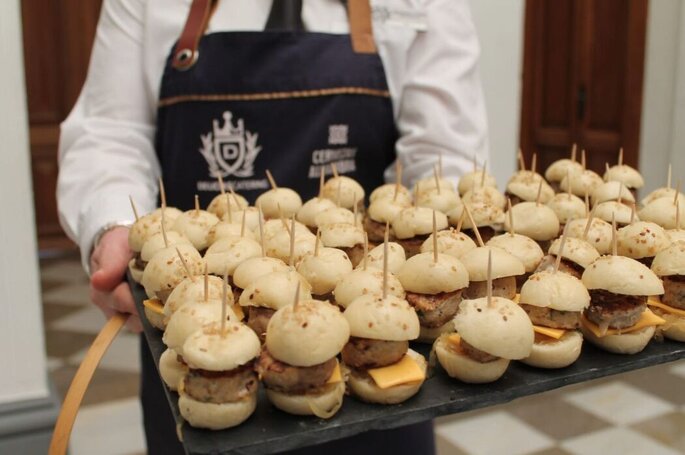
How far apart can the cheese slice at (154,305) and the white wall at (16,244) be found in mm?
1520

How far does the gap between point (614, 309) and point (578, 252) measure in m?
0.16

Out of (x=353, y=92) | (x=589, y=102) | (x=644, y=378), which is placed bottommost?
(x=644, y=378)

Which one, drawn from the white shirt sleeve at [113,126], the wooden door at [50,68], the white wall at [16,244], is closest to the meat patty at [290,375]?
the white shirt sleeve at [113,126]

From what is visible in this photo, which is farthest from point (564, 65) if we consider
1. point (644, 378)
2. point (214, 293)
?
point (214, 293)

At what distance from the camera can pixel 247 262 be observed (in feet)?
4.17

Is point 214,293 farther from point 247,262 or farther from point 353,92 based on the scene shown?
point 353,92

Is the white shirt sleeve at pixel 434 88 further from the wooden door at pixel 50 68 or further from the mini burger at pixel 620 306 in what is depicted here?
the wooden door at pixel 50 68

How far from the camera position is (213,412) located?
0.94m

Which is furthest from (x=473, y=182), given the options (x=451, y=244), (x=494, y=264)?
(x=494, y=264)

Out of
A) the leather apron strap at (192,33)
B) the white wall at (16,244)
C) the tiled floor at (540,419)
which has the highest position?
the leather apron strap at (192,33)

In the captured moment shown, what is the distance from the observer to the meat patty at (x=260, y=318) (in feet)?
3.78

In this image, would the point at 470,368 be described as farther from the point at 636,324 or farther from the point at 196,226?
the point at 196,226

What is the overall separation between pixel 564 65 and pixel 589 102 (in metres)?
0.43

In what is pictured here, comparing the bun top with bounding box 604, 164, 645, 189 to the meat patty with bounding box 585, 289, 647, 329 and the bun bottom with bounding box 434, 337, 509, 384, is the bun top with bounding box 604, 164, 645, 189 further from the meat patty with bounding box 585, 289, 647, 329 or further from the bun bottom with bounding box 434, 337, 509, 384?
the bun bottom with bounding box 434, 337, 509, 384
